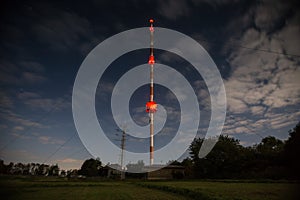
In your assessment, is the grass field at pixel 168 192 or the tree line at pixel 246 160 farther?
the tree line at pixel 246 160

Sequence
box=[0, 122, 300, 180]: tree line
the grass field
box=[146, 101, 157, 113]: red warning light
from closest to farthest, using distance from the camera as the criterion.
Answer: the grass field, box=[0, 122, 300, 180]: tree line, box=[146, 101, 157, 113]: red warning light

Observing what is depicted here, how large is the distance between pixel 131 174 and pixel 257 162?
138ft

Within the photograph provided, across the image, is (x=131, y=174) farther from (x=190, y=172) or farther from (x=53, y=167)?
(x=53, y=167)

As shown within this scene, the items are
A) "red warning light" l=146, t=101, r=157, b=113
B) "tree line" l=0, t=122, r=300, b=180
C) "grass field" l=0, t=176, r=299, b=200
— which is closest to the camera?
"grass field" l=0, t=176, r=299, b=200

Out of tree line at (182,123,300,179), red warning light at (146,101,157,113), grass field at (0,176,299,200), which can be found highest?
red warning light at (146,101,157,113)

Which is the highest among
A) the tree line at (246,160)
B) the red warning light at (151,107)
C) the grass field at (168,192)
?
the red warning light at (151,107)

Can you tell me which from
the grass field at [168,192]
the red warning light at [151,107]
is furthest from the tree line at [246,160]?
the red warning light at [151,107]

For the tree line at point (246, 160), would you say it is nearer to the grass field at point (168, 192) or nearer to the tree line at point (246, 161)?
the tree line at point (246, 161)

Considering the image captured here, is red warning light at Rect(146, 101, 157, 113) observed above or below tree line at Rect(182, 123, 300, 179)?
above

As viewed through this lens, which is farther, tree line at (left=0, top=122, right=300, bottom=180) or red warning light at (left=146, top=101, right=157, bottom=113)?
red warning light at (left=146, top=101, right=157, bottom=113)

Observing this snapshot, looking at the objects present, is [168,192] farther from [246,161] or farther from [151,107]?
[246,161]

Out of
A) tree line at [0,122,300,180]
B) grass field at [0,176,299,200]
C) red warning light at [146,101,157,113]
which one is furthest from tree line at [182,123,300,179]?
red warning light at [146,101,157,113]


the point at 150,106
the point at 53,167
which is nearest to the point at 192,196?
the point at 150,106

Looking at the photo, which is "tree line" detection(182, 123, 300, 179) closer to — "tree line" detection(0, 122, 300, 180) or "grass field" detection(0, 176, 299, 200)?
"tree line" detection(0, 122, 300, 180)
